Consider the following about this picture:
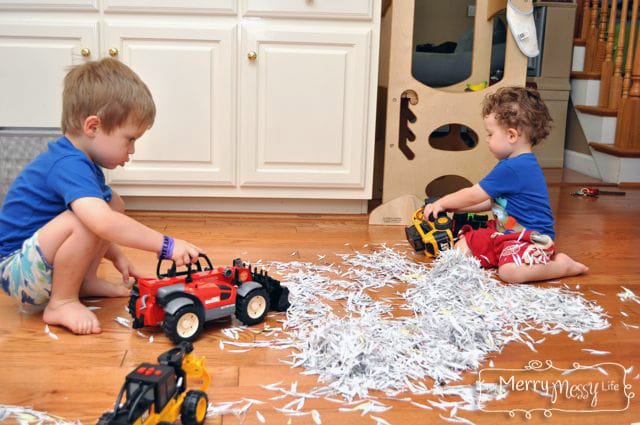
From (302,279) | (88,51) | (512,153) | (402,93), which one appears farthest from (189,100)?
(512,153)

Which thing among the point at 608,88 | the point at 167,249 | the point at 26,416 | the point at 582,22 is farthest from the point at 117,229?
the point at 582,22

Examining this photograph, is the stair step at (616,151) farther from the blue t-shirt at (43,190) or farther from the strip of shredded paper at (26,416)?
the strip of shredded paper at (26,416)

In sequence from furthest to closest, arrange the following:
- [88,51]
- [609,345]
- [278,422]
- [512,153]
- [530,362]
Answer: [88,51] → [512,153] → [609,345] → [530,362] → [278,422]

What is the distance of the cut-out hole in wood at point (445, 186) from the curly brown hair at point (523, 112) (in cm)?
85

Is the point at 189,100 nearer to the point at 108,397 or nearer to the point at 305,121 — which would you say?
the point at 305,121

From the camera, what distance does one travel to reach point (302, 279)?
1.91m

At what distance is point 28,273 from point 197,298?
39 centimetres

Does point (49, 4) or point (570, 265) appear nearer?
point (570, 265)

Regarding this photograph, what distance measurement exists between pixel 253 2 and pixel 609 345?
5.49ft

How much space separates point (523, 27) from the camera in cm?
265

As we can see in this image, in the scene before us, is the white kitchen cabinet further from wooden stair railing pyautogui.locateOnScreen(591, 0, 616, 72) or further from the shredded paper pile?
wooden stair railing pyautogui.locateOnScreen(591, 0, 616, 72)

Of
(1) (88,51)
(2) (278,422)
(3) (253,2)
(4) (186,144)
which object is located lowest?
(2) (278,422)

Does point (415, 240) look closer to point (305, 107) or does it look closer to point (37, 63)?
point (305, 107)

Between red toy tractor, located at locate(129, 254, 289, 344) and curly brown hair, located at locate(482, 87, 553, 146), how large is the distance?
3.34ft
